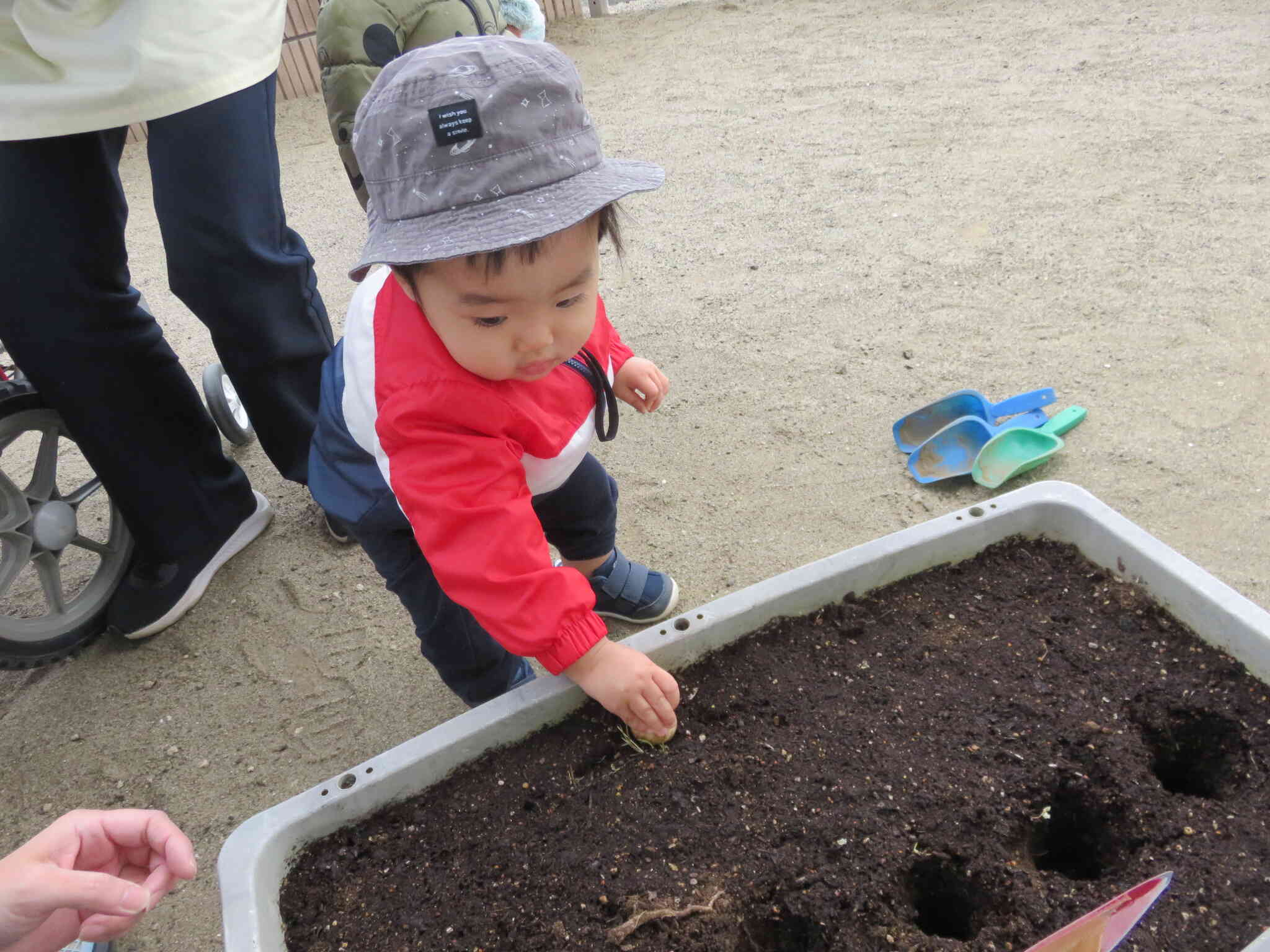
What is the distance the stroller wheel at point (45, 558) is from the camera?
1765mm

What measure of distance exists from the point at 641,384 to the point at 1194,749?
35.9 inches

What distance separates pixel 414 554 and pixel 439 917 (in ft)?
1.73

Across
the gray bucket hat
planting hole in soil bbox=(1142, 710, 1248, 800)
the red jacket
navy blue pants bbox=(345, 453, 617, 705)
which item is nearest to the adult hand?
the red jacket

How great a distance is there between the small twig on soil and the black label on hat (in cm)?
84

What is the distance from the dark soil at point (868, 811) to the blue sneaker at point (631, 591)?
0.49m

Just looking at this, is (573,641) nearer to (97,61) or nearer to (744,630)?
(744,630)

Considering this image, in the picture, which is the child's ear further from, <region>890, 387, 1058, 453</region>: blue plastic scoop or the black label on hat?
<region>890, 387, 1058, 453</region>: blue plastic scoop

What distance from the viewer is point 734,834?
1.09 meters

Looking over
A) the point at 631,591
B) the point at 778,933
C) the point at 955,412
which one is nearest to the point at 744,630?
the point at 778,933

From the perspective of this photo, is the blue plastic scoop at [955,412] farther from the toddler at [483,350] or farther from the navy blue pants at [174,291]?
the navy blue pants at [174,291]

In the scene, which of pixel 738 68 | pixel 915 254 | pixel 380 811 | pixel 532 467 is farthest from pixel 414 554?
pixel 738 68

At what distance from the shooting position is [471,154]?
91cm

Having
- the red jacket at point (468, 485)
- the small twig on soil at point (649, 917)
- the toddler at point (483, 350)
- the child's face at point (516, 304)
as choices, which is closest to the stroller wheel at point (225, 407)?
the toddler at point (483, 350)

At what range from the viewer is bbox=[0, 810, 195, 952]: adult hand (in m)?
0.80
